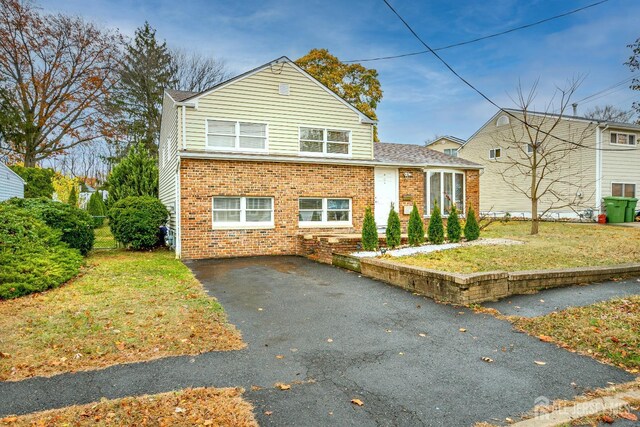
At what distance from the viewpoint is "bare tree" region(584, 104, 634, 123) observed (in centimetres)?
4294

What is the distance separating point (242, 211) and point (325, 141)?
4.41m

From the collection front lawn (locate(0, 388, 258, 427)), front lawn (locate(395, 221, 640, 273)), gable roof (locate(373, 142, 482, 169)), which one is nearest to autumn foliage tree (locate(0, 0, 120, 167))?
gable roof (locate(373, 142, 482, 169))

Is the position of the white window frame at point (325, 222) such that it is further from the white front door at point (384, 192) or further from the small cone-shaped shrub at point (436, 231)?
the small cone-shaped shrub at point (436, 231)

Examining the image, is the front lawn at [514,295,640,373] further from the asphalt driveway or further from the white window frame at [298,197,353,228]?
the white window frame at [298,197,353,228]

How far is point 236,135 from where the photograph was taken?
537 inches

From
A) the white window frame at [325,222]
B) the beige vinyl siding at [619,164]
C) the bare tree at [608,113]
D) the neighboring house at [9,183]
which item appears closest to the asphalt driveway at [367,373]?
the white window frame at [325,222]

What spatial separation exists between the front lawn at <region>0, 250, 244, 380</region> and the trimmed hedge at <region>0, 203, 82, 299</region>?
0.82 ft

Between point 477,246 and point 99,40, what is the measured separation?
2807cm

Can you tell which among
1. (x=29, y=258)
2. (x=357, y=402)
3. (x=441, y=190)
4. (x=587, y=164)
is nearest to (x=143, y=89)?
(x=441, y=190)

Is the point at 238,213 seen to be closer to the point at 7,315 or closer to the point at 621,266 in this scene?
the point at 7,315

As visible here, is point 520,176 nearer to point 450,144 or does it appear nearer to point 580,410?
point 450,144

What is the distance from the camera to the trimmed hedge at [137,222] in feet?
44.2

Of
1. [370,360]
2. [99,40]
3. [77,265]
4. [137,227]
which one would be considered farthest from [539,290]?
[99,40]

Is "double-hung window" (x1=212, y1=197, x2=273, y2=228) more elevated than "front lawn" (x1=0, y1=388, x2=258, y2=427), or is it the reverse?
"double-hung window" (x1=212, y1=197, x2=273, y2=228)
